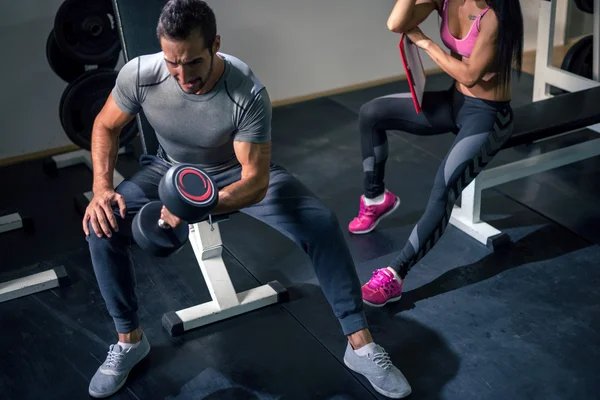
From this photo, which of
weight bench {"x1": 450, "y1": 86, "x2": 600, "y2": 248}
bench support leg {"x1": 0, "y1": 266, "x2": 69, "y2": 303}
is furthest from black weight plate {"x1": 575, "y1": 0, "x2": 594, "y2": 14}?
bench support leg {"x1": 0, "y1": 266, "x2": 69, "y2": 303}

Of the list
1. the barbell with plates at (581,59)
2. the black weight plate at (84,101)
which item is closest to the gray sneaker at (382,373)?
the black weight plate at (84,101)

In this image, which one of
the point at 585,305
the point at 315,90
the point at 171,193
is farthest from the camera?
the point at 315,90

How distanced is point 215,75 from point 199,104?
82 millimetres

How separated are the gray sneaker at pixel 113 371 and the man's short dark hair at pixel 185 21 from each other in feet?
2.78

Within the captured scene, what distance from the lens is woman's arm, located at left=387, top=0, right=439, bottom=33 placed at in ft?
7.86

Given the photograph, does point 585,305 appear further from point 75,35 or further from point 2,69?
point 2,69

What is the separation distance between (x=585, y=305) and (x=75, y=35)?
6.53 feet

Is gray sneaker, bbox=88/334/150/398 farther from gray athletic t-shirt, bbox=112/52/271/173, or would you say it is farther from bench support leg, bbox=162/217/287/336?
gray athletic t-shirt, bbox=112/52/271/173

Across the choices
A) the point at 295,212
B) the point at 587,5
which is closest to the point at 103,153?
the point at 295,212

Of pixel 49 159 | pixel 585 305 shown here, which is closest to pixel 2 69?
pixel 49 159

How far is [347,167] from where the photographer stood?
329 cm

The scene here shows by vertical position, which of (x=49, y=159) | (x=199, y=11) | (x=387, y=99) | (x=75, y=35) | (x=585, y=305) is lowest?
(x=585, y=305)

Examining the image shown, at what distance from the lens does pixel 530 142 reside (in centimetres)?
280

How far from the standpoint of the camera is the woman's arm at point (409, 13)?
2395 mm
